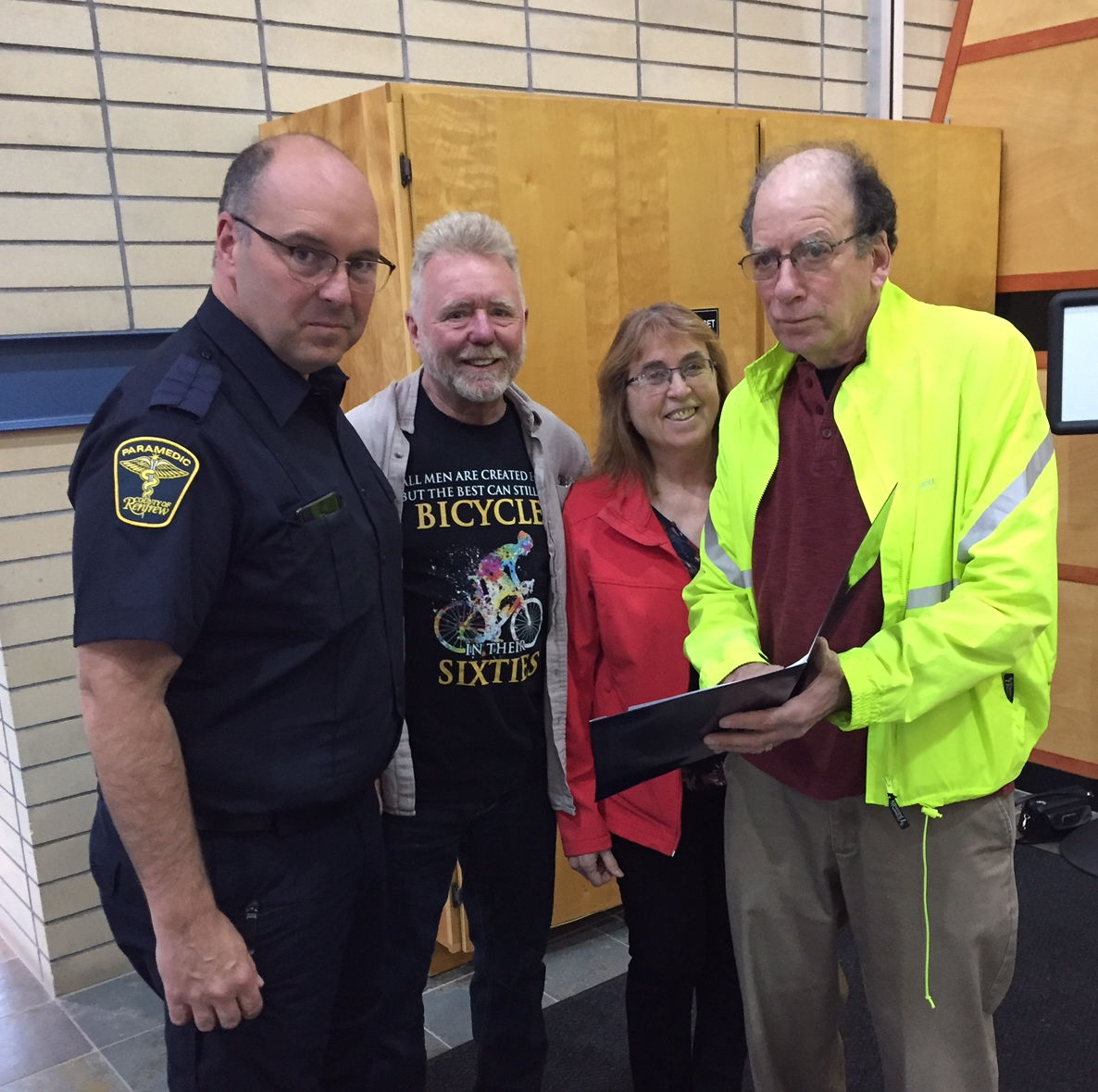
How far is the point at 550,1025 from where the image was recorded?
97.2 inches

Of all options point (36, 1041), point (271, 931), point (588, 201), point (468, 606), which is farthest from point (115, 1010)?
point (588, 201)

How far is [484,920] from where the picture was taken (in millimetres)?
1955

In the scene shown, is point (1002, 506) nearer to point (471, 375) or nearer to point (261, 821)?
point (471, 375)

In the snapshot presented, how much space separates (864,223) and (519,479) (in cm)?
74

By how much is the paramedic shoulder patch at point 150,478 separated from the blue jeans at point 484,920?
2.68 feet

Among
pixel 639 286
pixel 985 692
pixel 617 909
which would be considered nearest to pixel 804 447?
pixel 985 692

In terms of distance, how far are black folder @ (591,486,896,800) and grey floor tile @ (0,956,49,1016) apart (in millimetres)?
1996

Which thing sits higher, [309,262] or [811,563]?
[309,262]

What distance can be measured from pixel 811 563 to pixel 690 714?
0.31 meters

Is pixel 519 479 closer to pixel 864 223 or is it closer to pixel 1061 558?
pixel 864 223

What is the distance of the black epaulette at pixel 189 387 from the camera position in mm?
1283

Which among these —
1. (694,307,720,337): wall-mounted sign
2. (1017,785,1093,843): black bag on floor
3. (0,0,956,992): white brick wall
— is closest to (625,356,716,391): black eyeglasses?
(694,307,720,337): wall-mounted sign

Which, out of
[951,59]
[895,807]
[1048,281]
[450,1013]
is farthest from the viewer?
[951,59]

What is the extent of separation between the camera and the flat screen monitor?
7.43 feet
